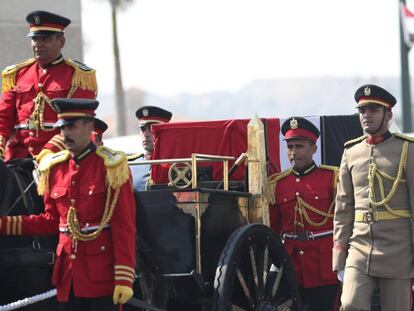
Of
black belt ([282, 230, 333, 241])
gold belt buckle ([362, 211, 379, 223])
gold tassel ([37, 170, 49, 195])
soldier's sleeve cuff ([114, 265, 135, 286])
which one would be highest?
gold tassel ([37, 170, 49, 195])

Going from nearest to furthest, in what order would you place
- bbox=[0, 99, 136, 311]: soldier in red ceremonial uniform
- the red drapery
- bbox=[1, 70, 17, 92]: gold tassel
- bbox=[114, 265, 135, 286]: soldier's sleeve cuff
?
bbox=[114, 265, 135, 286]: soldier's sleeve cuff
bbox=[0, 99, 136, 311]: soldier in red ceremonial uniform
bbox=[1, 70, 17, 92]: gold tassel
the red drapery

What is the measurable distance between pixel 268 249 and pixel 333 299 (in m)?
0.92

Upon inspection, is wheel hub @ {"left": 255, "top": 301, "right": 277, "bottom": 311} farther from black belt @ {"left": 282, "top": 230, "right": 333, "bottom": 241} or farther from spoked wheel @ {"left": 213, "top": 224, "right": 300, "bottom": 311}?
black belt @ {"left": 282, "top": 230, "right": 333, "bottom": 241}

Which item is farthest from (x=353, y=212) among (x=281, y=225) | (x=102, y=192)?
(x=102, y=192)

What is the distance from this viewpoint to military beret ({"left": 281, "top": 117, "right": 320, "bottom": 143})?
874cm

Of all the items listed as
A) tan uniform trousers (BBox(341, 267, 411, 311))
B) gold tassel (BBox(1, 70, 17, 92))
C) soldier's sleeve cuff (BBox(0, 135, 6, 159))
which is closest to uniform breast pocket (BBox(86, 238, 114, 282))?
soldier's sleeve cuff (BBox(0, 135, 6, 159))

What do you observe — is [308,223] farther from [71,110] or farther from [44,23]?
[71,110]

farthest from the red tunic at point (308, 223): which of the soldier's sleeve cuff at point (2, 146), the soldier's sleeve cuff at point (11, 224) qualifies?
the soldier's sleeve cuff at point (11, 224)

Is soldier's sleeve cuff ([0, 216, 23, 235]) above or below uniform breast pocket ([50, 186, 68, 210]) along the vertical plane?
below

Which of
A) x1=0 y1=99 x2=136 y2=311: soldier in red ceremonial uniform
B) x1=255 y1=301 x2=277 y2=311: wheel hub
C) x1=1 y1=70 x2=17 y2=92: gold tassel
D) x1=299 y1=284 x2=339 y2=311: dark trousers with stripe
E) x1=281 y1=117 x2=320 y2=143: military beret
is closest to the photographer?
x1=0 y1=99 x2=136 y2=311: soldier in red ceremonial uniform

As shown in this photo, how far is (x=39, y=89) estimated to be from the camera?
24.5 ft

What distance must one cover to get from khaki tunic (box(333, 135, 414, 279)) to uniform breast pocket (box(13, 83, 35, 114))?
2132 mm

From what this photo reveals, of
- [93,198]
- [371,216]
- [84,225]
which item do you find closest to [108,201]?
[93,198]

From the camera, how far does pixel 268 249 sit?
8.26 metres
